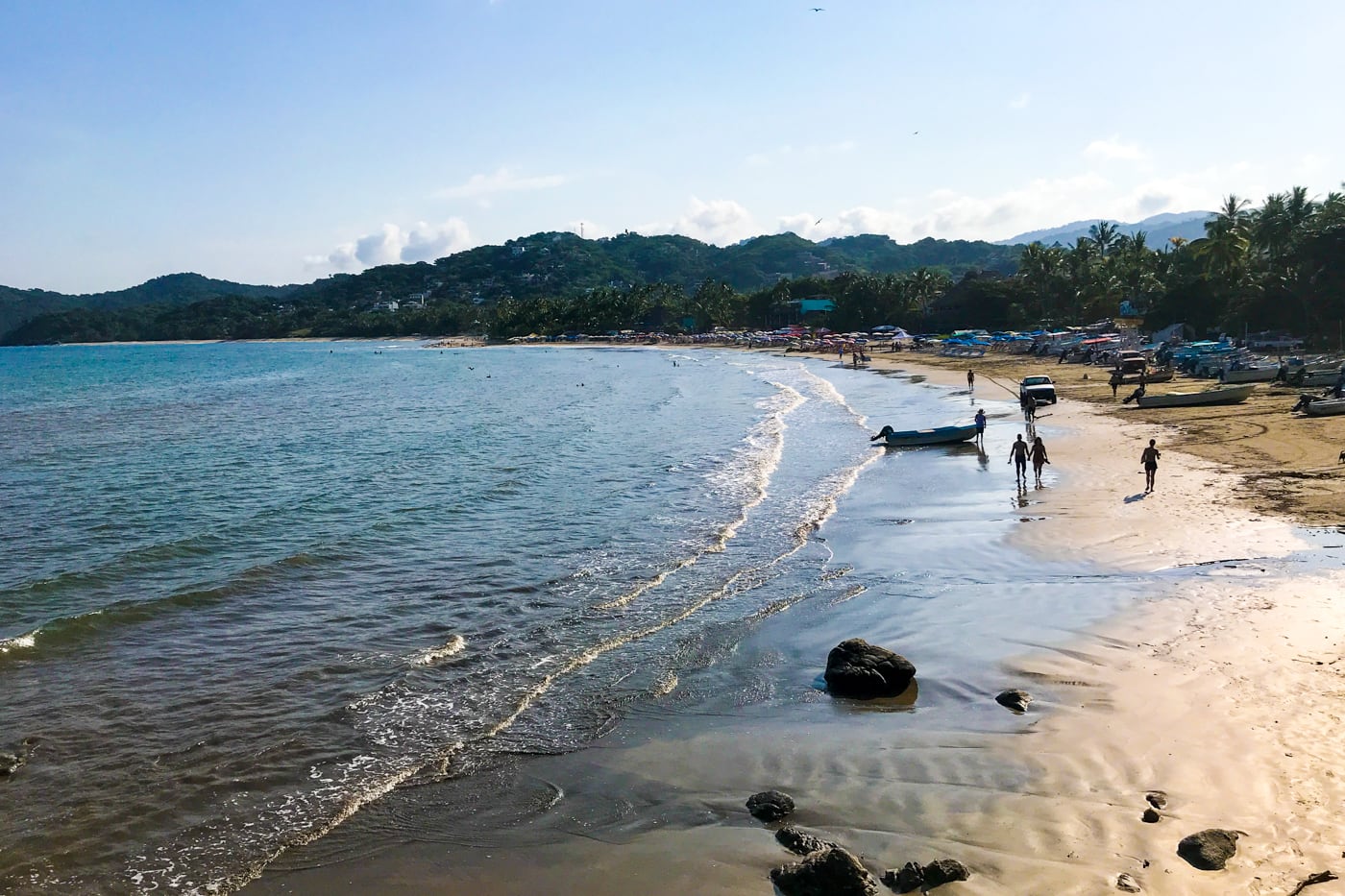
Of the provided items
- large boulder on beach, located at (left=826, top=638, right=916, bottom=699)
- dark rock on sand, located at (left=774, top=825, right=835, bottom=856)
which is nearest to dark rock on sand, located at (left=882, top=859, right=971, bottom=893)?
dark rock on sand, located at (left=774, top=825, right=835, bottom=856)

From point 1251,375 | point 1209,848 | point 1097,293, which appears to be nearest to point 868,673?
point 1209,848

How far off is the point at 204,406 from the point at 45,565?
45.0 metres

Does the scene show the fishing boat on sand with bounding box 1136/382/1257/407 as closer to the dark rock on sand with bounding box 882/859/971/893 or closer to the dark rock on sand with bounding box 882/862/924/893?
the dark rock on sand with bounding box 882/859/971/893

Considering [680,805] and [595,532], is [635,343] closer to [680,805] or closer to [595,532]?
[595,532]

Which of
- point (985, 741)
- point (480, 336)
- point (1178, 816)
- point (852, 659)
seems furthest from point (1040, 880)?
point (480, 336)

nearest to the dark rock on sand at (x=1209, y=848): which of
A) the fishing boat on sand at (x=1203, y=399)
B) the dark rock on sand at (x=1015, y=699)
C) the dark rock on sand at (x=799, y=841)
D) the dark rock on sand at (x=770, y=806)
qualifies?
the dark rock on sand at (x=799, y=841)

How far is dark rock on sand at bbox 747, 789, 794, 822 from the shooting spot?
9.03 meters

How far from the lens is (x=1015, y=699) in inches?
448

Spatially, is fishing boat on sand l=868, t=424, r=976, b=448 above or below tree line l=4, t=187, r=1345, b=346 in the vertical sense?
below

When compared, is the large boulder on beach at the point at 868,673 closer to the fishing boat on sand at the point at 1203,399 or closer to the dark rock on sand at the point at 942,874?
the dark rock on sand at the point at 942,874

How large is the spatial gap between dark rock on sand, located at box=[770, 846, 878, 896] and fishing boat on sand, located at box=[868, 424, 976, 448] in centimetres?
2722

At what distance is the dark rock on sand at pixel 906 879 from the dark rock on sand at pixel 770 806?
1408mm

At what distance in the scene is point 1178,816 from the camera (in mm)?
8523

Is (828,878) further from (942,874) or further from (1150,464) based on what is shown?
(1150,464)
